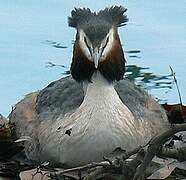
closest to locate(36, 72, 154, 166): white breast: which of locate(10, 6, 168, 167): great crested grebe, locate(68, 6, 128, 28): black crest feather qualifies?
locate(10, 6, 168, 167): great crested grebe

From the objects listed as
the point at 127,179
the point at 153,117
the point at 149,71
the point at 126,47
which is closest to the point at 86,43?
the point at 153,117

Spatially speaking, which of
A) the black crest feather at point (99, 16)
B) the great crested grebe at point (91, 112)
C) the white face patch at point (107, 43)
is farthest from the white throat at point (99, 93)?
the black crest feather at point (99, 16)

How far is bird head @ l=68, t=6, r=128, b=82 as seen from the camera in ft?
13.2

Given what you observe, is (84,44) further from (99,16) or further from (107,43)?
(99,16)

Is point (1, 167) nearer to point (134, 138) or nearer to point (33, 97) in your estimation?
point (134, 138)

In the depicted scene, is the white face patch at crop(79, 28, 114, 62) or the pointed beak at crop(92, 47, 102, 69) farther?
the white face patch at crop(79, 28, 114, 62)

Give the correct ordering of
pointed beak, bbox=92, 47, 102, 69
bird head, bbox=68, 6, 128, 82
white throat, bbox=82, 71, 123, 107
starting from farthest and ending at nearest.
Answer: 1. white throat, bbox=82, 71, 123, 107
2. bird head, bbox=68, 6, 128, 82
3. pointed beak, bbox=92, 47, 102, 69

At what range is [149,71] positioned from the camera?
6.21 meters

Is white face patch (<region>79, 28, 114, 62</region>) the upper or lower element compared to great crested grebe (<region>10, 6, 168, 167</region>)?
upper

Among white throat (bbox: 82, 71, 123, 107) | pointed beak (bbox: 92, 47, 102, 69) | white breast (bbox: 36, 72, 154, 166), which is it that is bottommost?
white breast (bbox: 36, 72, 154, 166)

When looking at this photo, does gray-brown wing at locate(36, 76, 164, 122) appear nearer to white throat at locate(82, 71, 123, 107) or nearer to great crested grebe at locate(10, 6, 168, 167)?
great crested grebe at locate(10, 6, 168, 167)

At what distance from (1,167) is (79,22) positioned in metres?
0.83

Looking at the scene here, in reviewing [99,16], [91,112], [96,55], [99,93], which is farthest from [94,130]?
[99,16]

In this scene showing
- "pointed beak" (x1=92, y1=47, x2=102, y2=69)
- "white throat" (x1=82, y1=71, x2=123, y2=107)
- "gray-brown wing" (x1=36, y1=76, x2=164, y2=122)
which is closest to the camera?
"pointed beak" (x1=92, y1=47, x2=102, y2=69)
